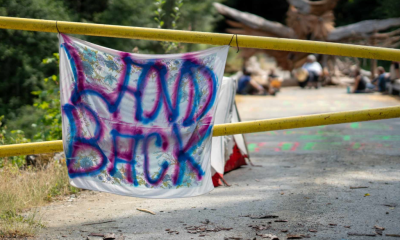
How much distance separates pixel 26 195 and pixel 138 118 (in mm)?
2048

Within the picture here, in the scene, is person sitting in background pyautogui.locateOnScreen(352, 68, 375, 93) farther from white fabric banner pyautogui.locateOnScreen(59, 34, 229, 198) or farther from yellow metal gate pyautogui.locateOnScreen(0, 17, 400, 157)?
white fabric banner pyautogui.locateOnScreen(59, 34, 229, 198)

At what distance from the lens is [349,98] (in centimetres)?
1683

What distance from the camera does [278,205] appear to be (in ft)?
14.9

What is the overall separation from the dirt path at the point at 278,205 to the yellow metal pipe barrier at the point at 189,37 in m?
1.36

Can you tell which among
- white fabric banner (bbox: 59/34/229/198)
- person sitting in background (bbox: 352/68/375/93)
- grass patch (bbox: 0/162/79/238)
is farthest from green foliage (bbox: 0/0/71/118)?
person sitting in background (bbox: 352/68/375/93)

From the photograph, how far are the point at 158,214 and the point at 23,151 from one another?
1.45 metres

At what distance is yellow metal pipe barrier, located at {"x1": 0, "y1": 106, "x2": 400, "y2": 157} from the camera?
3352 millimetres

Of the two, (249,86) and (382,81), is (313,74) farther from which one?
(249,86)

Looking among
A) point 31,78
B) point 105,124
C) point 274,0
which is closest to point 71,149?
point 105,124

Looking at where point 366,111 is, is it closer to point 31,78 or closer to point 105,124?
point 105,124

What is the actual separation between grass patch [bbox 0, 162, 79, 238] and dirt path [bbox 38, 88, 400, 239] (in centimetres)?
16

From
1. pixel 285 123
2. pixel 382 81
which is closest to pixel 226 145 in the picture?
pixel 285 123

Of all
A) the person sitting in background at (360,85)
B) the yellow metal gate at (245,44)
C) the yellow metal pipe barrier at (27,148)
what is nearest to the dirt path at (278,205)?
the yellow metal pipe barrier at (27,148)

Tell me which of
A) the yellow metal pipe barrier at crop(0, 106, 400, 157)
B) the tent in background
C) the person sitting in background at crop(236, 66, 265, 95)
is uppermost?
the yellow metal pipe barrier at crop(0, 106, 400, 157)
